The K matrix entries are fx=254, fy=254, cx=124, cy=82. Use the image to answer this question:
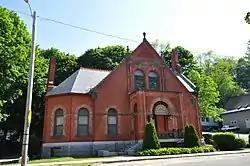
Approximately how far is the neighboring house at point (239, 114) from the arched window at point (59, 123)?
38.8 metres

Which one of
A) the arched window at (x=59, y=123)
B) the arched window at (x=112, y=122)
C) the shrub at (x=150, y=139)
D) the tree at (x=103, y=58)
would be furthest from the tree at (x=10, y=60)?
the tree at (x=103, y=58)

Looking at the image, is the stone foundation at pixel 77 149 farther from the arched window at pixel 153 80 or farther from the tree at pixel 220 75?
the tree at pixel 220 75

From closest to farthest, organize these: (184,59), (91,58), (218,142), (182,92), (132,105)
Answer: (218,142), (132,105), (182,92), (91,58), (184,59)

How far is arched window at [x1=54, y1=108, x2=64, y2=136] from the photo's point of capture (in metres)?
25.0

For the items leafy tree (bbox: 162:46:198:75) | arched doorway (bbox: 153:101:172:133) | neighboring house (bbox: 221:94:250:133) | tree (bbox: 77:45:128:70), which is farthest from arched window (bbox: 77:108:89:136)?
neighboring house (bbox: 221:94:250:133)

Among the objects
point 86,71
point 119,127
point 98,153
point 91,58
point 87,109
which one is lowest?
point 98,153

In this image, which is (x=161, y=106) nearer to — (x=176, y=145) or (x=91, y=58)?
(x=176, y=145)

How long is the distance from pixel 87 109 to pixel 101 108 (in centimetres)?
142

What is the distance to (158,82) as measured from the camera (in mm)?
29766

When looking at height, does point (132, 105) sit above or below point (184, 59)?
below

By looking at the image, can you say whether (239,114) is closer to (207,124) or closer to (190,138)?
(207,124)

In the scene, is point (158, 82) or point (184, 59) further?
point (184, 59)

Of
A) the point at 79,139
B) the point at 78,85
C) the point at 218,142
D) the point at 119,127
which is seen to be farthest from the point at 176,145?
the point at 78,85

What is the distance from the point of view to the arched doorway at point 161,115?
88.1ft
